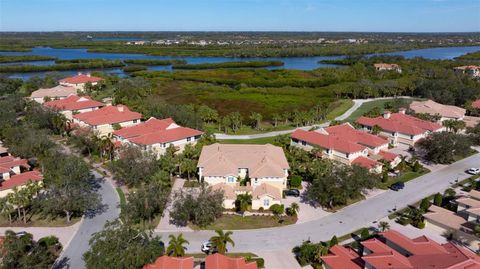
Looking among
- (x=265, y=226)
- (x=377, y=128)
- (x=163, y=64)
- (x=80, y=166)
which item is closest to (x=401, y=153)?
(x=377, y=128)

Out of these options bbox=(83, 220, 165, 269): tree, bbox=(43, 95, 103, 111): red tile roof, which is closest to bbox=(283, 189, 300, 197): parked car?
bbox=(83, 220, 165, 269): tree

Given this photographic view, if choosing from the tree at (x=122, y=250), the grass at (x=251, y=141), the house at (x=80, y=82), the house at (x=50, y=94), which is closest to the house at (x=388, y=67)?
the grass at (x=251, y=141)

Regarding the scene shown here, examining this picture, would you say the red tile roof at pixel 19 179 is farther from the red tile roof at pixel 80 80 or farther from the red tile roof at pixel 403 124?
the red tile roof at pixel 80 80

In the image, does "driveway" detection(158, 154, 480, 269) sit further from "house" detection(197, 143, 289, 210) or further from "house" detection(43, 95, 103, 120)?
"house" detection(43, 95, 103, 120)

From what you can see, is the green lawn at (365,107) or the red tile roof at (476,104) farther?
the red tile roof at (476,104)

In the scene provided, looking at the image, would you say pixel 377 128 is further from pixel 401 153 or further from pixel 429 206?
pixel 429 206

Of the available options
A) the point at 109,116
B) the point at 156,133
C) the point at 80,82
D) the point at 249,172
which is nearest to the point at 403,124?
the point at 249,172
